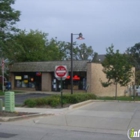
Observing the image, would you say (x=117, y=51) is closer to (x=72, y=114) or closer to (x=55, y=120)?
(x=72, y=114)

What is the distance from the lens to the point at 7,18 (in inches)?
1422

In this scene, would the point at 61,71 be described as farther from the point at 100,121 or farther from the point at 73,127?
the point at 73,127

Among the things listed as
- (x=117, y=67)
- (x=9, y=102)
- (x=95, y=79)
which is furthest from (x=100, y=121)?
(x=95, y=79)

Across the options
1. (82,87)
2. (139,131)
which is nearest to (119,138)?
A: (139,131)

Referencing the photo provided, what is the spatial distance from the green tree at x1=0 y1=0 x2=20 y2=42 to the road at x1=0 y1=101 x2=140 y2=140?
75.4ft

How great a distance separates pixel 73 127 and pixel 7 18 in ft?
88.5

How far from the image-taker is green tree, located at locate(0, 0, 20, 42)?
1389 inches

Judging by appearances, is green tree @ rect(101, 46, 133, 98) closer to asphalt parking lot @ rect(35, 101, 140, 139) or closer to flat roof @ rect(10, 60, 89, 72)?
flat roof @ rect(10, 60, 89, 72)

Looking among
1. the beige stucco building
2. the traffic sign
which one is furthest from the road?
the beige stucco building

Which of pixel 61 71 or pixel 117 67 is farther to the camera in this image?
pixel 117 67

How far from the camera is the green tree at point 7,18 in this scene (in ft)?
116

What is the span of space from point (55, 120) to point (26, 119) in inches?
53.6

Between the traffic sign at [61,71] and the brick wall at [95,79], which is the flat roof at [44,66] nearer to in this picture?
the brick wall at [95,79]

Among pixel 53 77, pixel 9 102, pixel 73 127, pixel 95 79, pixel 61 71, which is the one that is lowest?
pixel 73 127
